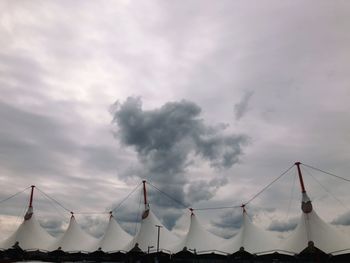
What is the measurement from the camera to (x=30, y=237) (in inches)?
2645

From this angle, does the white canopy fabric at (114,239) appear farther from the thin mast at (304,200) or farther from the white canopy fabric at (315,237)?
the thin mast at (304,200)

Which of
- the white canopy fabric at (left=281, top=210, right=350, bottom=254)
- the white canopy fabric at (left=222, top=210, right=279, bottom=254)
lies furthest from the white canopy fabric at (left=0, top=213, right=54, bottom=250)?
the white canopy fabric at (left=281, top=210, right=350, bottom=254)

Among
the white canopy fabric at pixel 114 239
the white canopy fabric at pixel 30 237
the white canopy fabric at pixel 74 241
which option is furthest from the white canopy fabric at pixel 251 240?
the white canopy fabric at pixel 30 237

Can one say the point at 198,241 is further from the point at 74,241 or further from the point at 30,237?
the point at 30,237

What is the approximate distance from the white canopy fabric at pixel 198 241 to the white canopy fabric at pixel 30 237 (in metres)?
29.4

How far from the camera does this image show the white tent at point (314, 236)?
42.1 m

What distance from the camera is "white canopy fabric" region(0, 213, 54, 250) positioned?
65375 millimetres

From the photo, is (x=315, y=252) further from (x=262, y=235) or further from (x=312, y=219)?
(x=262, y=235)

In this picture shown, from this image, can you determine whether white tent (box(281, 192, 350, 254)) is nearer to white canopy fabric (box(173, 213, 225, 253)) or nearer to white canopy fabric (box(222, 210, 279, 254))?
white canopy fabric (box(222, 210, 279, 254))

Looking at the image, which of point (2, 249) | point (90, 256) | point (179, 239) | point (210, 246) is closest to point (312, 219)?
point (210, 246)

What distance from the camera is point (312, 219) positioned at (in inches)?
1770

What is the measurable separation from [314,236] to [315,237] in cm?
21

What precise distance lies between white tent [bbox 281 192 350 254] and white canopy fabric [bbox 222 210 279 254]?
272 cm

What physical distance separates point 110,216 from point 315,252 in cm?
3845
